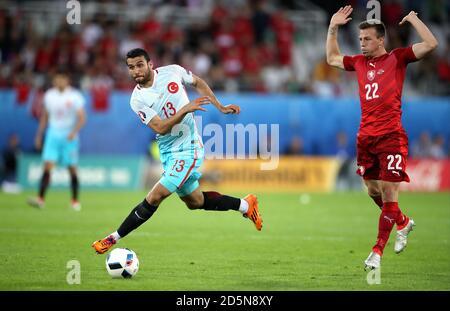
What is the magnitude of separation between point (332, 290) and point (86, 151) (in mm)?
17216

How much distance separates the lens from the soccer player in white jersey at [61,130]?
17484 mm

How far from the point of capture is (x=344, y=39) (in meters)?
29.3

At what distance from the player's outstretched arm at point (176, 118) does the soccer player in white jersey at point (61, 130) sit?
7942 mm

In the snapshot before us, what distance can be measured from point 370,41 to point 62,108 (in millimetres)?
9463

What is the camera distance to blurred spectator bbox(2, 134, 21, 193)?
2358 cm

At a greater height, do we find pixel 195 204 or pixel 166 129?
pixel 166 129

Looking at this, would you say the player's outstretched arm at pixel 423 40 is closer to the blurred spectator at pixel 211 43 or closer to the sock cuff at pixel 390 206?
the sock cuff at pixel 390 206

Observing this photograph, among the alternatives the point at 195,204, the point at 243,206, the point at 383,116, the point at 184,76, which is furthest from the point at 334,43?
the point at 195,204

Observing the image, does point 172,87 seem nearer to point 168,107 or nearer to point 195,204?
point 168,107

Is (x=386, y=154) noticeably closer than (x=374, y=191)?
Yes

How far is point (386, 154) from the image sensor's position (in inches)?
384

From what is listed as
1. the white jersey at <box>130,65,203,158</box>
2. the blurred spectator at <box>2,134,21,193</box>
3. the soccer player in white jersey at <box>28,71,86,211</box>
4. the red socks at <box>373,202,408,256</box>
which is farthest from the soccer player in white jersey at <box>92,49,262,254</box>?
the blurred spectator at <box>2,134,21,193</box>
